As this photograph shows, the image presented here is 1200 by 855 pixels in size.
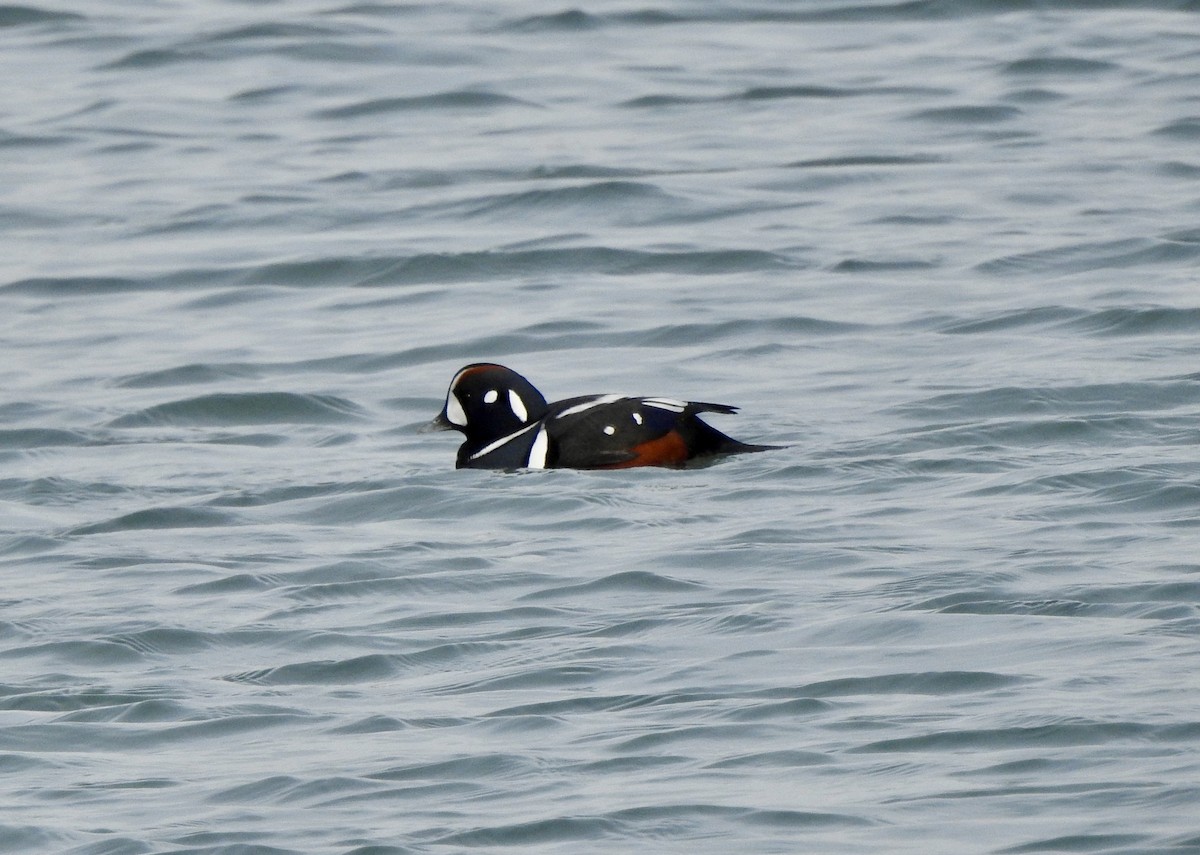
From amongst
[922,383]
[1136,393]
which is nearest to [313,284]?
[922,383]

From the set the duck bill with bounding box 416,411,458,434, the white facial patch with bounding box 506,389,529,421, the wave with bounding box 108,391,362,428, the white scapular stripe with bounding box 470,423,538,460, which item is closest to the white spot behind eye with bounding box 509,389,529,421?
the white facial patch with bounding box 506,389,529,421

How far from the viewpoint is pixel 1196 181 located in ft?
47.4

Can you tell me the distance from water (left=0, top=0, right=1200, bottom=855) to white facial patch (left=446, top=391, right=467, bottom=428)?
0.74 ft

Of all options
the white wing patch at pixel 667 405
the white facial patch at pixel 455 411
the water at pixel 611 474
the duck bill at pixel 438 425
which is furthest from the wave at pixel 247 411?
the white wing patch at pixel 667 405

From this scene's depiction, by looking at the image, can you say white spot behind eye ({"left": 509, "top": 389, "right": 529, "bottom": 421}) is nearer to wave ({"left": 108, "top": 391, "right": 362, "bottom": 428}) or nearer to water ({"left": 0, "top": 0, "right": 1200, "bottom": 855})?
water ({"left": 0, "top": 0, "right": 1200, "bottom": 855})

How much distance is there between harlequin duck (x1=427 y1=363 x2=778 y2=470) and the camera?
9289 millimetres

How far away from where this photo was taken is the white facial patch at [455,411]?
9.76 m

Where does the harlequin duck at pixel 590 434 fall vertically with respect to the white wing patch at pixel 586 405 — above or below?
below

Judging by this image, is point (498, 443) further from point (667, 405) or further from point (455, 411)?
point (667, 405)

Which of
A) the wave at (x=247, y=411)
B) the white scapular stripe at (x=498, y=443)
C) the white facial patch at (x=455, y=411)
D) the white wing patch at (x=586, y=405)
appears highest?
the white wing patch at (x=586, y=405)

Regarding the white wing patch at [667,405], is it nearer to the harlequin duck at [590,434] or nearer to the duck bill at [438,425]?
the harlequin duck at [590,434]

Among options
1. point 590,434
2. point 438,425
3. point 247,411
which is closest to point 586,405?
point 590,434

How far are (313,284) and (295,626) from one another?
6459 millimetres

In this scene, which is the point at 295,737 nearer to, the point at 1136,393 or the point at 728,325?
the point at 1136,393
